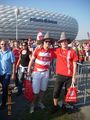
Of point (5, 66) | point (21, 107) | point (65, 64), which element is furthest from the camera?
point (21, 107)

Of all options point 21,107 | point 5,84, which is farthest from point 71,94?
point 5,84

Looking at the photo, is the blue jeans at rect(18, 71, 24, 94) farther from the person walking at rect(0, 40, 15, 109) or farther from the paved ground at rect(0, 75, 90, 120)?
the person walking at rect(0, 40, 15, 109)

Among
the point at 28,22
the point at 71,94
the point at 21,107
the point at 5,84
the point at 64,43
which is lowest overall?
the point at 21,107

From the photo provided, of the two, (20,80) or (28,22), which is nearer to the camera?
(20,80)

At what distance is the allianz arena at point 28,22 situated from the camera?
291 feet

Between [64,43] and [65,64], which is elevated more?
[64,43]

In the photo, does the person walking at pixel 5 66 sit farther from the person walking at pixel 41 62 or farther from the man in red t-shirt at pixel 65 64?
the man in red t-shirt at pixel 65 64

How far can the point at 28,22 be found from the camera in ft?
308

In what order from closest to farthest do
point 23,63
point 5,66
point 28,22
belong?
1. point 5,66
2. point 23,63
3. point 28,22

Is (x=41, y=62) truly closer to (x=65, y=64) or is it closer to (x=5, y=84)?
(x=65, y=64)

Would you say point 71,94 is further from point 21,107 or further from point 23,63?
point 23,63

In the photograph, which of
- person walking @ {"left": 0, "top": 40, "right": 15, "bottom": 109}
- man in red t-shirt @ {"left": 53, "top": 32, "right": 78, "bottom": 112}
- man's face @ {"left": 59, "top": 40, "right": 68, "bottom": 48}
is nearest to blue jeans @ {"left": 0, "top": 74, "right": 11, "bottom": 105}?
person walking @ {"left": 0, "top": 40, "right": 15, "bottom": 109}

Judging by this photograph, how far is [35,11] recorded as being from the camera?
316ft

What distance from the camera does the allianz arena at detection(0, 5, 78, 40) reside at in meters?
88.6
